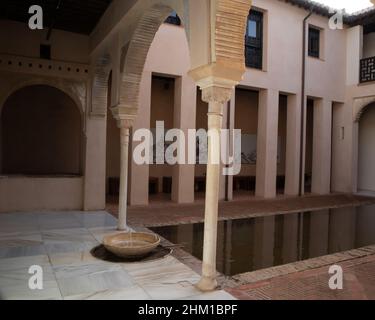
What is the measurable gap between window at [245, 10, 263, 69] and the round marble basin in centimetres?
896

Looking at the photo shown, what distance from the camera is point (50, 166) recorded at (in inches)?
456

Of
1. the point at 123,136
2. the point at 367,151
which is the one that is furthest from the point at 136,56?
the point at 367,151

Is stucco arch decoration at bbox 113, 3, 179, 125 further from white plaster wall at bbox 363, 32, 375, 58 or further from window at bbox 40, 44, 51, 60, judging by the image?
white plaster wall at bbox 363, 32, 375, 58

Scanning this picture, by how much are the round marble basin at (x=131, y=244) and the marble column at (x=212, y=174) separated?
4.15 feet

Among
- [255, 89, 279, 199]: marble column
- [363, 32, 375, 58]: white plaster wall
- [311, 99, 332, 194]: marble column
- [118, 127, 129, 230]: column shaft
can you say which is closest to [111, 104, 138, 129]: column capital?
[118, 127, 129, 230]: column shaft

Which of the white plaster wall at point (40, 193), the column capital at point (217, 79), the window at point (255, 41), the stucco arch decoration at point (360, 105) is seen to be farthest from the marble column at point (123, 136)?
the stucco arch decoration at point (360, 105)

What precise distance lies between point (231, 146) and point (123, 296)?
884 centimetres

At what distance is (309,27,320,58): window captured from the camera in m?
14.4

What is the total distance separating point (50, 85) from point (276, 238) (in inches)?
271

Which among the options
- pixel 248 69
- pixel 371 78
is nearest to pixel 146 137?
pixel 248 69

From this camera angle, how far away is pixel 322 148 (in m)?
14.4

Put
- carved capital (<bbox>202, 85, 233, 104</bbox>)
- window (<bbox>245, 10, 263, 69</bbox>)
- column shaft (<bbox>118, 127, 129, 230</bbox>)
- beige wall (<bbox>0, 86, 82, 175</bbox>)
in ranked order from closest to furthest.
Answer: carved capital (<bbox>202, 85, 233, 104</bbox>) → column shaft (<bbox>118, 127, 129, 230</bbox>) → beige wall (<bbox>0, 86, 82, 175</bbox>) → window (<bbox>245, 10, 263, 69</bbox>)

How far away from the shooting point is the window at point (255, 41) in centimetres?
1281

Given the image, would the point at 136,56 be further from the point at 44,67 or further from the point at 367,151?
the point at 367,151
